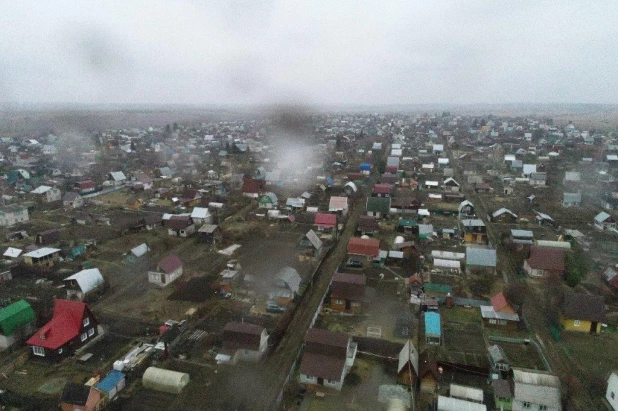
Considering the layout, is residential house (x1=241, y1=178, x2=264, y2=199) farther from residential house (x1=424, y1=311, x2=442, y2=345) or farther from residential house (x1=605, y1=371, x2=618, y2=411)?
residential house (x1=605, y1=371, x2=618, y2=411)

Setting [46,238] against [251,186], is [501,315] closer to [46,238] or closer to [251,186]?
[46,238]

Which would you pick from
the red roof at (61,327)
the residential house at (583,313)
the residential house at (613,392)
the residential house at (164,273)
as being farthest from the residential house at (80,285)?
the residential house at (583,313)

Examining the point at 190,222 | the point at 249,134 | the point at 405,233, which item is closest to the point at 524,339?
the point at 405,233

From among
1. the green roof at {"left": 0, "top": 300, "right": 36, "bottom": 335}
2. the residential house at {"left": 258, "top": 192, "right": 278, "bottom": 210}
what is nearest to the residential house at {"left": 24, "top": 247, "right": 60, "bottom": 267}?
the green roof at {"left": 0, "top": 300, "right": 36, "bottom": 335}

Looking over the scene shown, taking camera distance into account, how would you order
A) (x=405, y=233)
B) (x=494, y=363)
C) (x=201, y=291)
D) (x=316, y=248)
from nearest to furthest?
1. (x=494, y=363)
2. (x=201, y=291)
3. (x=316, y=248)
4. (x=405, y=233)

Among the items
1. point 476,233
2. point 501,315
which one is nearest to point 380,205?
point 476,233

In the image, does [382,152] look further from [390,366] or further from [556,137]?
[390,366]
